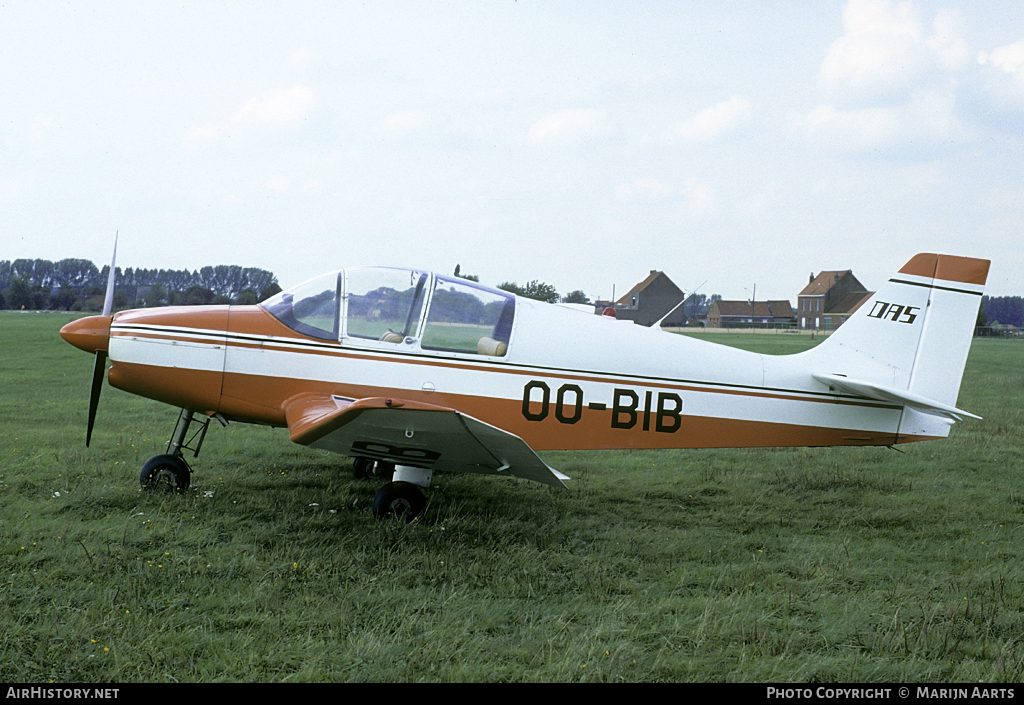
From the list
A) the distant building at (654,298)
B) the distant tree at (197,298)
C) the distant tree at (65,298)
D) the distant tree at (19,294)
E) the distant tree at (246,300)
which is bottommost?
the distant tree at (19,294)

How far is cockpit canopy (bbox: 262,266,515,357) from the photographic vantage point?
5438 mm

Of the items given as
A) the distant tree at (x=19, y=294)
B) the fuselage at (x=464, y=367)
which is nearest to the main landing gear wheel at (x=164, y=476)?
the fuselage at (x=464, y=367)

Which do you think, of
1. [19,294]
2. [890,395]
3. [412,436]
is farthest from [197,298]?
[19,294]

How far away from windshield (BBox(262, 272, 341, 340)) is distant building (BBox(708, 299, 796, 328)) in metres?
83.0

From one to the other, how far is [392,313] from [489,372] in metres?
0.92

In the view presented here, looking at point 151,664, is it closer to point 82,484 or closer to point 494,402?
point 494,402

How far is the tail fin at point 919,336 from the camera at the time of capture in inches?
234

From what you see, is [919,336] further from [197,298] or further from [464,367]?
[197,298]

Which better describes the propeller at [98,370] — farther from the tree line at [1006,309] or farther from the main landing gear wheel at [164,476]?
the tree line at [1006,309]

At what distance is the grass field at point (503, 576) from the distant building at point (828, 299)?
53.5 meters

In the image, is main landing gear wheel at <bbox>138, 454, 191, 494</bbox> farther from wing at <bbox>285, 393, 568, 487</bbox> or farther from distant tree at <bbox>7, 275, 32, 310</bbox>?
distant tree at <bbox>7, 275, 32, 310</bbox>

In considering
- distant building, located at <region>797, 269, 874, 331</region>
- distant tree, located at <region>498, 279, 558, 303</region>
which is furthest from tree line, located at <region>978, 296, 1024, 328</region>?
distant tree, located at <region>498, 279, 558, 303</region>

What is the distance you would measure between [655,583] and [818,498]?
3.19 meters

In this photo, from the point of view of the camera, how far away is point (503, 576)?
434cm
